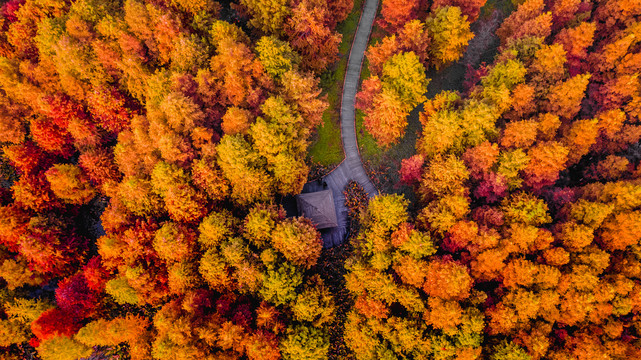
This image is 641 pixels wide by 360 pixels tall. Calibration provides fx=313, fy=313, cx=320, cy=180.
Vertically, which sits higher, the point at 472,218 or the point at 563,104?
the point at 563,104

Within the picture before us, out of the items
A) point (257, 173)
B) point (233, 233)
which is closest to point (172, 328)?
point (233, 233)

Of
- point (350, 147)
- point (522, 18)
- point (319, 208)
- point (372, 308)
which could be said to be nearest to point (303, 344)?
point (372, 308)

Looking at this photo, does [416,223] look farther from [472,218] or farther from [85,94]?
[85,94]

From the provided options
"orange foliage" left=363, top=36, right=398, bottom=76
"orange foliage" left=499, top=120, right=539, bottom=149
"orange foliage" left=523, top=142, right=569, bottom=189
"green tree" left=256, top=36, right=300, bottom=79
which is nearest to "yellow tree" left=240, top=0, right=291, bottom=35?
"green tree" left=256, top=36, right=300, bottom=79

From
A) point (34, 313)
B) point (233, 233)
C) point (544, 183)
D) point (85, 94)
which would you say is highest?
point (85, 94)

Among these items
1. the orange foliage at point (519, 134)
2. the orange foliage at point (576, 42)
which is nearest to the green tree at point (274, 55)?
the orange foliage at point (519, 134)

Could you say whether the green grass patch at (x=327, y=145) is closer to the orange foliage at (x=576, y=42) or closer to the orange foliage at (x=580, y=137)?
the orange foliage at (x=580, y=137)

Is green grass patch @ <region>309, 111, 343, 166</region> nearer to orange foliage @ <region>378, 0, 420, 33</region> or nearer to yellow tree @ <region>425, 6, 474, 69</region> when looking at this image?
orange foliage @ <region>378, 0, 420, 33</region>
